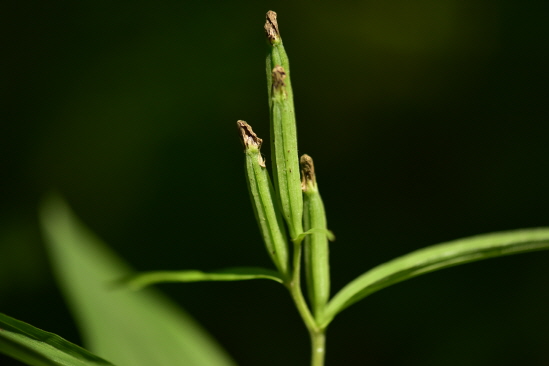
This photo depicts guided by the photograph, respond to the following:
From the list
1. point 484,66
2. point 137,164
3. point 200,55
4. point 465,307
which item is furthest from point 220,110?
point 465,307

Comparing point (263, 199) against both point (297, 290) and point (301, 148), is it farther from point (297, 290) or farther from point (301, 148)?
point (301, 148)

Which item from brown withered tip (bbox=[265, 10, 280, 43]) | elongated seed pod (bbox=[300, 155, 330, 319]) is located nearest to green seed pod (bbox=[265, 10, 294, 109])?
brown withered tip (bbox=[265, 10, 280, 43])

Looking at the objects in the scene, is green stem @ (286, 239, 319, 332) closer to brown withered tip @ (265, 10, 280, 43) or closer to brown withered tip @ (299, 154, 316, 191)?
brown withered tip @ (299, 154, 316, 191)

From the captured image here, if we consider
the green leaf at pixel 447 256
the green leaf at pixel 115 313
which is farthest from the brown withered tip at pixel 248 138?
the green leaf at pixel 115 313

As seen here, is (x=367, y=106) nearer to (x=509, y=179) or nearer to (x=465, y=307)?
(x=509, y=179)

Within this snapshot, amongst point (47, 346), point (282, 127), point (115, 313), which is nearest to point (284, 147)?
point (282, 127)

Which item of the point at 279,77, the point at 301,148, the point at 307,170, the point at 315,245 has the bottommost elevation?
the point at 315,245
